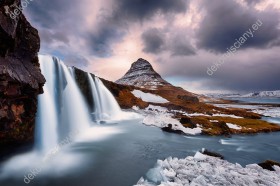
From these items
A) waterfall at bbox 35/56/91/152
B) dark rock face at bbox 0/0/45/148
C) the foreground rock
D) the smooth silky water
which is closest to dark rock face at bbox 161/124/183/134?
the smooth silky water

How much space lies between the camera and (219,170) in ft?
53.2

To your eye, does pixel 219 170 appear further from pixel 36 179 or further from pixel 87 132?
pixel 87 132

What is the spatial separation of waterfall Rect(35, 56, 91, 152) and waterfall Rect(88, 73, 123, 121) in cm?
677

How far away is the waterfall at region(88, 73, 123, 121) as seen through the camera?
151 ft

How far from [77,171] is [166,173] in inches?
270

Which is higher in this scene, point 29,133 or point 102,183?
point 29,133

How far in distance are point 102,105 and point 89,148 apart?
26.0 meters

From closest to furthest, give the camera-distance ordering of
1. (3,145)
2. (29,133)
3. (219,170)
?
1. (219,170)
2. (3,145)
3. (29,133)

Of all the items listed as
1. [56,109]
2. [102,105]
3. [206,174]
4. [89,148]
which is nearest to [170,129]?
[89,148]

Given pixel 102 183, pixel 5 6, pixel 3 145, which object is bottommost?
pixel 102 183

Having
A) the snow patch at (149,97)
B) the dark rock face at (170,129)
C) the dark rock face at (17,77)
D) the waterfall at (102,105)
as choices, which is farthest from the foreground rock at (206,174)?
the snow patch at (149,97)

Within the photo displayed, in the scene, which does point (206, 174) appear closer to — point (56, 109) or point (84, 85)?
point (56, 109)

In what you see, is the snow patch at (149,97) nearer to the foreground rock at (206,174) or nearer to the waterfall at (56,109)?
the waterfall at (56,109)

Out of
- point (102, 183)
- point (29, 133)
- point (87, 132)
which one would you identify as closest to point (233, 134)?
point (87, 132)
